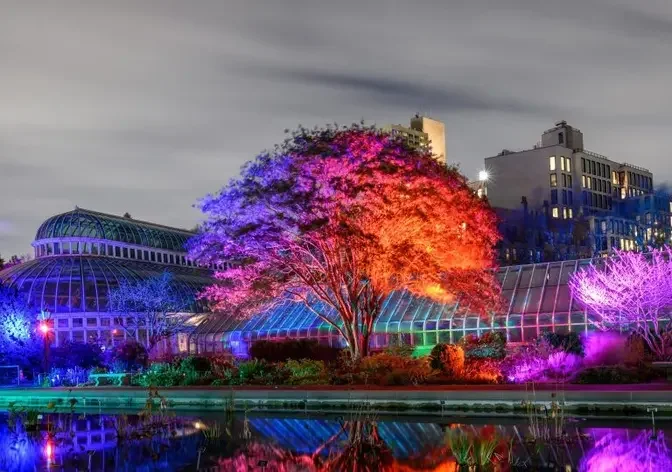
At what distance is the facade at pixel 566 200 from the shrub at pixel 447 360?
83761 mm

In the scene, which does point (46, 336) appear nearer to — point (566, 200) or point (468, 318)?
point (468, 318)

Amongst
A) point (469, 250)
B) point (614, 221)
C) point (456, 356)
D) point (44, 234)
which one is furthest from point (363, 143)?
point (614, 221)

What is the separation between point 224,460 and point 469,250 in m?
21.0

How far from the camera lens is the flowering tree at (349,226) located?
111 ft

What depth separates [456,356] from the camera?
108ft

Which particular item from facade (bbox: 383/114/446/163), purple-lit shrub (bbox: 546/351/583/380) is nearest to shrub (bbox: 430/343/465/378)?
purple-lit shrub (bbox: 546/351/583/380)

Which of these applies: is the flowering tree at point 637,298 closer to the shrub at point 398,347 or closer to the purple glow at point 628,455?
the shrub at point 398,347

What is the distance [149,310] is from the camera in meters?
60.2

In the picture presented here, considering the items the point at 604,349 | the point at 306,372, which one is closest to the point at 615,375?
the point at 604,349

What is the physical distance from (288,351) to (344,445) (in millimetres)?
21587

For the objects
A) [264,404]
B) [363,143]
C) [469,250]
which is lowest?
[264,404]

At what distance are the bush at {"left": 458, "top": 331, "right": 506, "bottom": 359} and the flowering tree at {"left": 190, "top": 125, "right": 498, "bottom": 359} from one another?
2.63m

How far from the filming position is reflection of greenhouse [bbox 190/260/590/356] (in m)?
41.9

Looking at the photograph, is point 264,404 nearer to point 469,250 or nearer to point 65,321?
point 469,250
